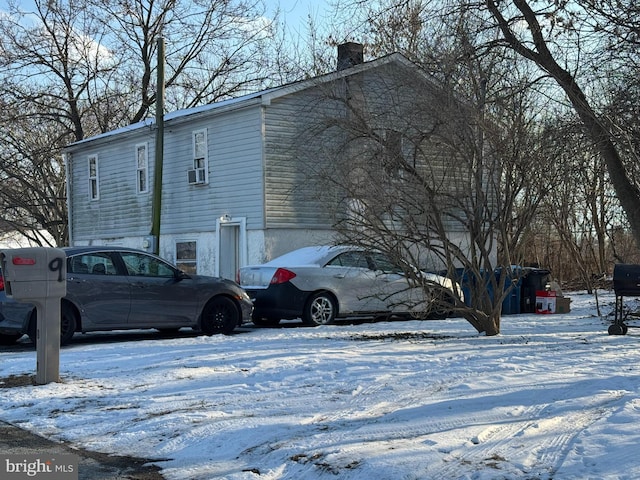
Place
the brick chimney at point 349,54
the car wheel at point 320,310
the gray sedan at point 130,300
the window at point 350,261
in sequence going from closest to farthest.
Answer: the gray sedan at point 130,300, the car wheel at point 320,310, the window at point 350,261, the brick chimney at point 349,54

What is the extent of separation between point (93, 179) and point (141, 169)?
3.31 metres

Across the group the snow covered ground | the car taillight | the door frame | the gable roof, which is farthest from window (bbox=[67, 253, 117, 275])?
the door frame

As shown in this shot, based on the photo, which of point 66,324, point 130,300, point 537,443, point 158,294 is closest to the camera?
point 537,443

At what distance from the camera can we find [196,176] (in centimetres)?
2209

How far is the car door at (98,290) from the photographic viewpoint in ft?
37.6

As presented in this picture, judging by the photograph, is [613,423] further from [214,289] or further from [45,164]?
[45,164]

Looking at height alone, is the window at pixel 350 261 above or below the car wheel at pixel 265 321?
above

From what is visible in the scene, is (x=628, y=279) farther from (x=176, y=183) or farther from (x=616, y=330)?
(x=176, y=183)

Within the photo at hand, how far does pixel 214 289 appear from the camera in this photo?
12.8 metres

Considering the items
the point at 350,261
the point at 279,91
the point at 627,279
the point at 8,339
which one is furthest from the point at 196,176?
the point at 627,279

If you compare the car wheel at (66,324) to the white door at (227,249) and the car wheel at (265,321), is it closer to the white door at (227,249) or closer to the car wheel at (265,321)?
the car wheel at (265,321)

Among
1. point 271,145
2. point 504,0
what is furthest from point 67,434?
point 271,145

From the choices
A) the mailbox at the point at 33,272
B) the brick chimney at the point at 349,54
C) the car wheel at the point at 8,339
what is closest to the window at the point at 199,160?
the brick chimney at the point at 349,54

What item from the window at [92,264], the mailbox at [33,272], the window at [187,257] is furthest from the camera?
the window at [187,257]
